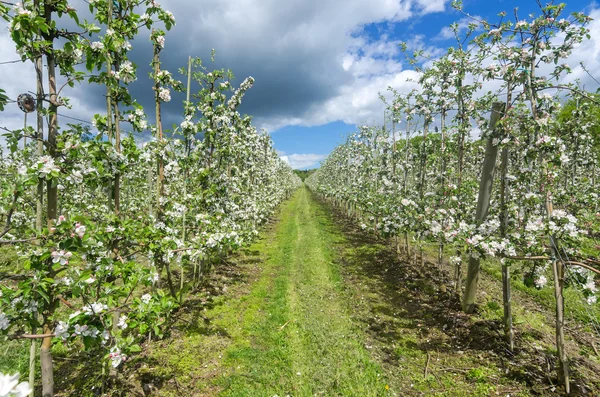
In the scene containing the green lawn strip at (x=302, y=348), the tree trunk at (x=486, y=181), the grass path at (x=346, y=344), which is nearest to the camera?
the grass path at (x=346, y=344)

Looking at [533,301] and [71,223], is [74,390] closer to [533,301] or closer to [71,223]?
[71,223]

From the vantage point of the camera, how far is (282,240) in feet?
59.4

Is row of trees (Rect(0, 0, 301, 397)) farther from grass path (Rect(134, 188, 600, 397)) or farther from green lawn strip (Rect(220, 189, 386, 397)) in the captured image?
green lawn strip (Rect(220, 189, 386, 397))

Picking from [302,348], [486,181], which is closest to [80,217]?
[302,348]

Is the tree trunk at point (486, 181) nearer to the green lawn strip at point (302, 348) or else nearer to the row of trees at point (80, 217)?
the green lawn strip at point (302, 348)

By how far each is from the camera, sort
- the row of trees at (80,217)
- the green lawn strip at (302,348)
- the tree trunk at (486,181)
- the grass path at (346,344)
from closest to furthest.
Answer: the row of trees at (80,217)
the grass path at (346,344)
the green lawn strip at (302,348)
the tree trunk at (486,181)

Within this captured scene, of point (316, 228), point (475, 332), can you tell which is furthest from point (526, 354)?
point (316, 228)

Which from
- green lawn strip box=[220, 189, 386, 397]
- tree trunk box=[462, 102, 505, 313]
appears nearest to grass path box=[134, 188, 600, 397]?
green lawn strip box=[220, 189, 386, 397]

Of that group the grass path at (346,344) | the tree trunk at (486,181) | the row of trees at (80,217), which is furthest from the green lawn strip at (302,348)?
the tree trunk at (486,181)

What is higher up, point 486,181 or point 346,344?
point 486,181

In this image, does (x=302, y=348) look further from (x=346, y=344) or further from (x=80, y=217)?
(x=80, y=217)

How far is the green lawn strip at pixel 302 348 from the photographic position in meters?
5.57

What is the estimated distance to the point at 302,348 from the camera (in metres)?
6.77

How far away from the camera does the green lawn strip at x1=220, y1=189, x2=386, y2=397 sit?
5.57 metres
